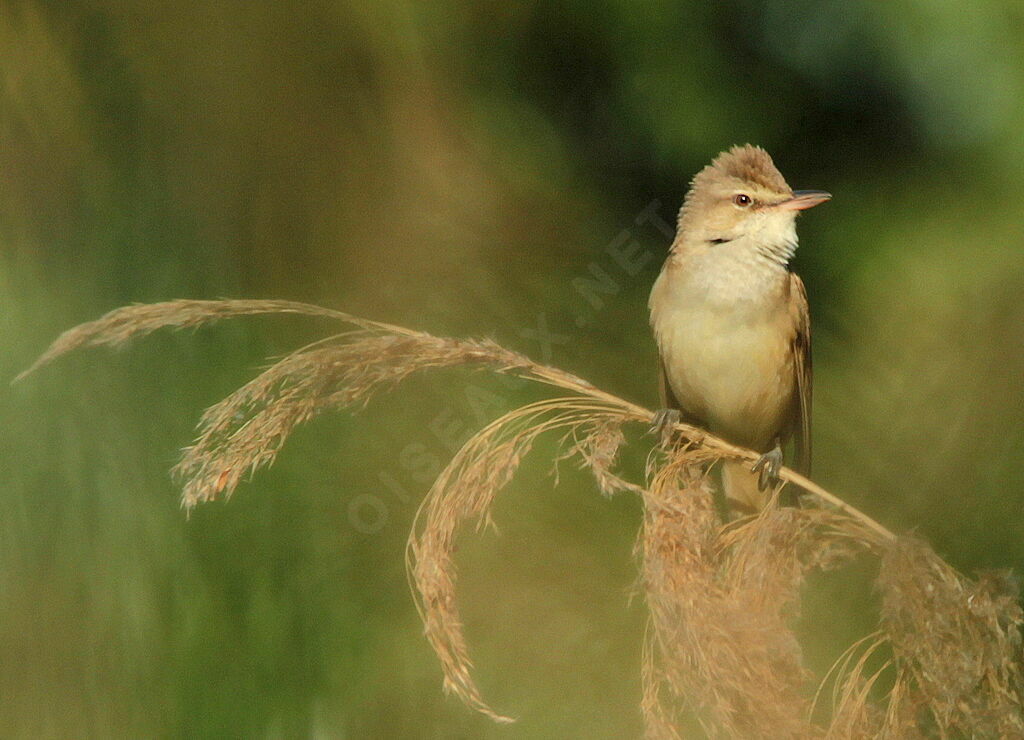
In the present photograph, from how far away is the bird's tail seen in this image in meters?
2.37

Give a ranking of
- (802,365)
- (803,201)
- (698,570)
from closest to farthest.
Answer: (698,570)
(803,201)
(802,365)

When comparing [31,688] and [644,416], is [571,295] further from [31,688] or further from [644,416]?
[31,688]

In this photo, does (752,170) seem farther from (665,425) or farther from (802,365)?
(665,425)

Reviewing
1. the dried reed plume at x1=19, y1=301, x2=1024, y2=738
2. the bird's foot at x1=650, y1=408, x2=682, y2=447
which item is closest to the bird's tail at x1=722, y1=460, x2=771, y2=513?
the bird's foot at x1=650, y1=408, x2=682, y2=447

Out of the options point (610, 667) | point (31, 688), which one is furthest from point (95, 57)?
point (610, 667)

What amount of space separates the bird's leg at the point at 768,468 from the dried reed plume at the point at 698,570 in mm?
494

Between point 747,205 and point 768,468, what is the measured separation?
0.57 metres

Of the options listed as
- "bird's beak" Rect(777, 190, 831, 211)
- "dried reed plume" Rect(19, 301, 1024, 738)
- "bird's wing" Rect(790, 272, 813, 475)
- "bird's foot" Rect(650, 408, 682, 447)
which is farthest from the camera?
"bird's wing" Rect(790, 272, 813, 475)

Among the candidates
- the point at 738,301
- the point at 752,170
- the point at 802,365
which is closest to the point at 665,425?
the point at 738,301

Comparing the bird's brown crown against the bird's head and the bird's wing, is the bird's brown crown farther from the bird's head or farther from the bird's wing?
the bird's wing

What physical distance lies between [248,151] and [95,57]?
0.41 m

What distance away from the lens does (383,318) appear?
246 cm

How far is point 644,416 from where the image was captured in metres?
1.54

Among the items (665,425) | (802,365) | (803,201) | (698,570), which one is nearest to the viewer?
(698,570)
